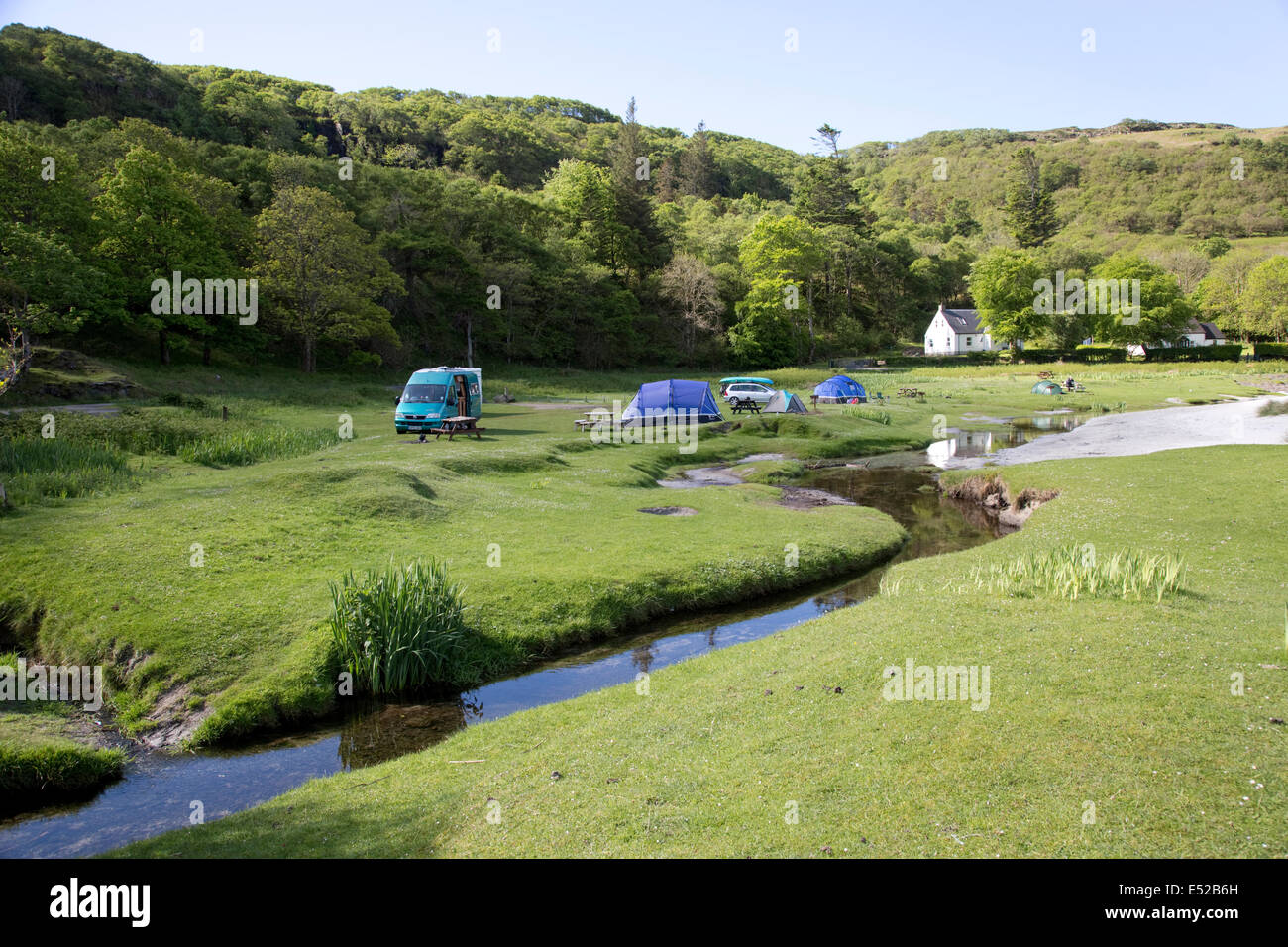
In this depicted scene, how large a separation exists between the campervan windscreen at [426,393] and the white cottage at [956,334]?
91180 mm

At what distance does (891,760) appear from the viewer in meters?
7.65

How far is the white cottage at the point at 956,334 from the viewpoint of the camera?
113m

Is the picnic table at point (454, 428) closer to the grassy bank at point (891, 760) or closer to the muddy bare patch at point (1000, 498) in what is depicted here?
the muddy bare patch at point (1000, 498)

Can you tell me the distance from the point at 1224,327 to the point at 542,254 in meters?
100

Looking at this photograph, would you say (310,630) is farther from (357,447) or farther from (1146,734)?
(357,447)

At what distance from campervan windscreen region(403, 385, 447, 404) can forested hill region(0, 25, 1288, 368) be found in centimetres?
1478

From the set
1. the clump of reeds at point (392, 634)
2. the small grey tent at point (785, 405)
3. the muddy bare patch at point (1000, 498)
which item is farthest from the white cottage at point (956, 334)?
the clump of reeds at point (392, 634)

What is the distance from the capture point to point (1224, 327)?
361ft

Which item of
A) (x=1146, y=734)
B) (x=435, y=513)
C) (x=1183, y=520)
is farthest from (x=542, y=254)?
(x=1146, y=734)

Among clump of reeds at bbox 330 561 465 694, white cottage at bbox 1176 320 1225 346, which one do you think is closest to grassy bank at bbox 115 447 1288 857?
clump of reeds at bbox 330 561 465 694

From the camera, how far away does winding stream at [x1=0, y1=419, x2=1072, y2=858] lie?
9.30 meters

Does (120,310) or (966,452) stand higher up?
(120,310)

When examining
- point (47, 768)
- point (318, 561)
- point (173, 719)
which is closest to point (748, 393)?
point (318, 561)

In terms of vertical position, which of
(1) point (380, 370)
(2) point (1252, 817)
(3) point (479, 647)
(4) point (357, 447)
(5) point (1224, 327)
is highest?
(5) point (1224, 327)
